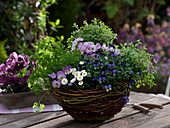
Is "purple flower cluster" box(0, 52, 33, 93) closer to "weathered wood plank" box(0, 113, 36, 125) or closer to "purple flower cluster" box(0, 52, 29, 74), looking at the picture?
"purple flower cluster" box(0, 52, 29, 74)

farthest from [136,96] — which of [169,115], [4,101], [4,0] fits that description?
[4,0]

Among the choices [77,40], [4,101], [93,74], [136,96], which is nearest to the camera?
[93,74]

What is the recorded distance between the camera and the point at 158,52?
17.8 ft

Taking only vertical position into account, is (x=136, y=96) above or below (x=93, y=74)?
below

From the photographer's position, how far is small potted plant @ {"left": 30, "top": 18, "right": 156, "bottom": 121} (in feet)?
4.18

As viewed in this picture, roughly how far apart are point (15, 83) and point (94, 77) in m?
0.61

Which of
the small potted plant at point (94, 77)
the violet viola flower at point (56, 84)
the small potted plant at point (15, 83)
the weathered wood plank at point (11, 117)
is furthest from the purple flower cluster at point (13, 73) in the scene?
the violet viola flower at point (56, 84)

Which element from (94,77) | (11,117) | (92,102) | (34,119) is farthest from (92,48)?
(11,117)

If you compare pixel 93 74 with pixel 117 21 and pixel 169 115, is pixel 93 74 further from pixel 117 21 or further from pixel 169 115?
pixel 117 21

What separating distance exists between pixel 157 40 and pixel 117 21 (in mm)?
1804

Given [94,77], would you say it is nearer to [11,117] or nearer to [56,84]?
[56,84]

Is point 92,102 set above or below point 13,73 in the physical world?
below

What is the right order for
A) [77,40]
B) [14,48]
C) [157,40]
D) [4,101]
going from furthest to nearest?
[157,40] → [14,48] → [4,101] → [77,40]

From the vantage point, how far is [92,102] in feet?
4.22
